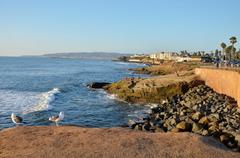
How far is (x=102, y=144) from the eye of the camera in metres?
13.6

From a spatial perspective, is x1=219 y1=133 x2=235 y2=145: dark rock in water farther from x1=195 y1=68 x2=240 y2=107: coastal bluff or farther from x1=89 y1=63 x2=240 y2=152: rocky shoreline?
x1=195 y1=68 x2=240 y2=107: coastal bluff

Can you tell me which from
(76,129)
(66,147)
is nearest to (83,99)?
(76,129)

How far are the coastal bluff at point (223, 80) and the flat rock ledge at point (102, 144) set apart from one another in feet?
40.7

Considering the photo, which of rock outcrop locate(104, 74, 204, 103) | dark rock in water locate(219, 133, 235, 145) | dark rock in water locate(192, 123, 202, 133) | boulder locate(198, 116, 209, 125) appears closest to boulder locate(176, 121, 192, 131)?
dark rock in water locate(192, 123, 202, 133)

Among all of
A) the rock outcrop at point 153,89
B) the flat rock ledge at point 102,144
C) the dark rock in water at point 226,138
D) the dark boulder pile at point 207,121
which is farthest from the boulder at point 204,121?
the rock outcrop at point 153,89

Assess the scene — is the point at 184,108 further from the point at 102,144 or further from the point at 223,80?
the point at 102,144

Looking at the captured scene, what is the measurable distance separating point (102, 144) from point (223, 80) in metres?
21.4

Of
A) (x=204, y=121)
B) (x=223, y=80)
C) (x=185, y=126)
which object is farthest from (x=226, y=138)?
(x=223, y=80)

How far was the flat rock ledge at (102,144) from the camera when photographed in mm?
12695

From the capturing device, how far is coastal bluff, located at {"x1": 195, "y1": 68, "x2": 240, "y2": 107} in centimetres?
2738

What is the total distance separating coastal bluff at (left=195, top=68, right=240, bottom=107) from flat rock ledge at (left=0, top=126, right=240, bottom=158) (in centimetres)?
1240

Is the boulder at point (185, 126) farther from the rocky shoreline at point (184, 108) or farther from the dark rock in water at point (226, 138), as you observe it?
the dark rock in water at point (226, 138)

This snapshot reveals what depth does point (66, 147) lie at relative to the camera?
1317 cm

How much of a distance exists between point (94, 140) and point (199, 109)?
12.4m
